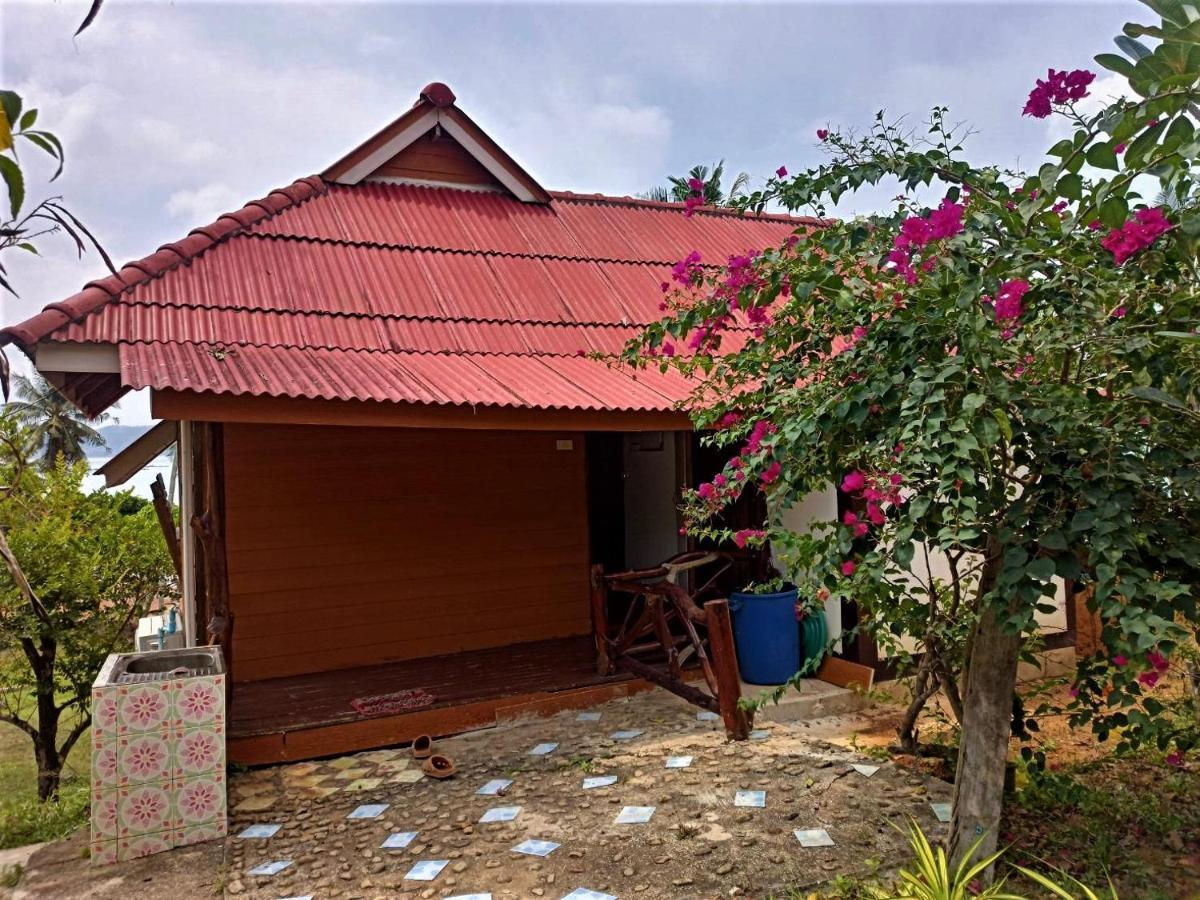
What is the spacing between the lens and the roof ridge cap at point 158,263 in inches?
191

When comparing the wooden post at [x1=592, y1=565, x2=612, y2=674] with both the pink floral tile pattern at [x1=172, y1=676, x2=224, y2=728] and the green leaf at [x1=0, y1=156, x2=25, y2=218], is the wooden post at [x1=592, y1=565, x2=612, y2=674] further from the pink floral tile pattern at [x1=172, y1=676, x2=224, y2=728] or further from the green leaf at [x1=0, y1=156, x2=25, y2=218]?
the green leaf at [x1=0, y1=156, x2=25, y2=218]

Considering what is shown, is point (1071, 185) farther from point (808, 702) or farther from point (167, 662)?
point (167, 662)

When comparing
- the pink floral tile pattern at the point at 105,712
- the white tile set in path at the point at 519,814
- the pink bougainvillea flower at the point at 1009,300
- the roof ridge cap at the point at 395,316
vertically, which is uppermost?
the roof ridge cap at the point at 395,316

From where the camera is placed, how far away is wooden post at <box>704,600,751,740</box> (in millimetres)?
5086

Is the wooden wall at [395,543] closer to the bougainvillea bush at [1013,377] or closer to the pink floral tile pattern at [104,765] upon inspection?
the pink floral tile pattern at [104,765]

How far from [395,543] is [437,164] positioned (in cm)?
450

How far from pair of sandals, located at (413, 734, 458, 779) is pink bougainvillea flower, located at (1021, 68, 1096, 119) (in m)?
4.42

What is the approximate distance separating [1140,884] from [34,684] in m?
8.35

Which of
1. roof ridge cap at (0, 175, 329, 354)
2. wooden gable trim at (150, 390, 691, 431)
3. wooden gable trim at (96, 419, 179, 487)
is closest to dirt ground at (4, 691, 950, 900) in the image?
wooden gable trim at (150, 390, 691, 431)

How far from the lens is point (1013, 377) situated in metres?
2.76

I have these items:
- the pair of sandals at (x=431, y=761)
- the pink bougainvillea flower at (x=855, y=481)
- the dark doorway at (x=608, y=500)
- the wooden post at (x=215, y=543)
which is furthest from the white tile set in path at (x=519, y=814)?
the dark doorway at (x=608, y=500)

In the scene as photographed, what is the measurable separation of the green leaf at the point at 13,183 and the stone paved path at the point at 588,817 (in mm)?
3291

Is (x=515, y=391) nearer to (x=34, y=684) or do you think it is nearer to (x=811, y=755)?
(x=811, y=755)

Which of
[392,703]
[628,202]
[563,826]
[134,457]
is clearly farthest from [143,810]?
[628,202]
